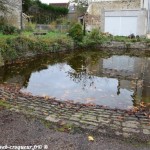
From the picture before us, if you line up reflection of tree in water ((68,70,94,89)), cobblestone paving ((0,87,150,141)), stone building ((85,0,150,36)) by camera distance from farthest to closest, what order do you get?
stone building ((85,0,150,36)), reflection of tree in water ((68,70,94,89)), cobblestone paving ((0,87,150,141))

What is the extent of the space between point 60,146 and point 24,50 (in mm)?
12586

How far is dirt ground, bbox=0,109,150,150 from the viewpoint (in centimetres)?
441

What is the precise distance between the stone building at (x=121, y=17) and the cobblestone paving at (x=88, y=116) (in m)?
23.1

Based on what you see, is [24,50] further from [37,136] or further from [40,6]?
[40,6]

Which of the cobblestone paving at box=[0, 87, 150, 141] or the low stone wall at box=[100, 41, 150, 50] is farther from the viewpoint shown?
the low stone wall at box=[100, 41, 150, 50]

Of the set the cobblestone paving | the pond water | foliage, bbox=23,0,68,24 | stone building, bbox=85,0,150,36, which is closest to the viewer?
the cobblestone paving

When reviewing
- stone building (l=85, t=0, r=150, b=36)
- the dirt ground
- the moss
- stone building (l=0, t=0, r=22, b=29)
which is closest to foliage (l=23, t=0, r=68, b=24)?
stone building (l=0, t=0, r=22, b=29)

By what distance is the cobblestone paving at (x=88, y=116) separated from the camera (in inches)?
201

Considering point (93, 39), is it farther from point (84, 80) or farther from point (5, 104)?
point (5, 104)

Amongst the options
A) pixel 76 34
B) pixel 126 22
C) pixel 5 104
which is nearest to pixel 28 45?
pixel 76 34

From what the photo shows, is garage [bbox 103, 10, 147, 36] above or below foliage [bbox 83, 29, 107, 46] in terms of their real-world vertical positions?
above

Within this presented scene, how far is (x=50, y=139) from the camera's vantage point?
15.3ft

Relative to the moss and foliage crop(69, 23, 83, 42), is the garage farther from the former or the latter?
the moss

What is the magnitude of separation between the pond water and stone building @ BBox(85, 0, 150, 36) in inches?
588
